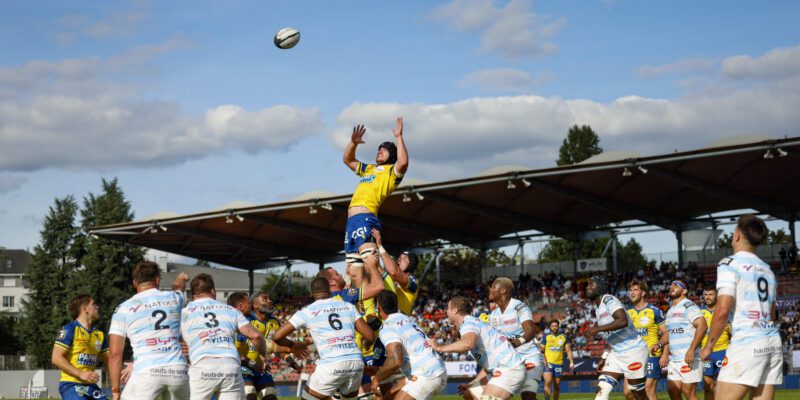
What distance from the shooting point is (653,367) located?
667 inches

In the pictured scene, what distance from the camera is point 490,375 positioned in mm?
12852

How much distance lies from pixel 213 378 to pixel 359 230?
3977mm

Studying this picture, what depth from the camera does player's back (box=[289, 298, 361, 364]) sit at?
1169 centimetres

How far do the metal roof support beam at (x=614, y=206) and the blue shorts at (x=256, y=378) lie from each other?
967 inches

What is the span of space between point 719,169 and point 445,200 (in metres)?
12.1

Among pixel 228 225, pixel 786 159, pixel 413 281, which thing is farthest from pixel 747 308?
pixel 228 225

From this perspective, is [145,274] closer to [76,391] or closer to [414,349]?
[76,391]

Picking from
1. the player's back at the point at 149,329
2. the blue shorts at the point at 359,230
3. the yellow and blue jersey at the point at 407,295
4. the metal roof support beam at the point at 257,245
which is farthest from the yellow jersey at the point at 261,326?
the metal roof support beam at the point at 257,245

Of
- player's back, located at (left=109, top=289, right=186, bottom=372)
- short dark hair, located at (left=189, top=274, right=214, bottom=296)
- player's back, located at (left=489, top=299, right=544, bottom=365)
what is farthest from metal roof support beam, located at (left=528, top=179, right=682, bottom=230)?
player's back, located at (left=109, top=289, right=186, bottom=372)

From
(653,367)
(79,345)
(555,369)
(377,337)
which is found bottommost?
(555,369)

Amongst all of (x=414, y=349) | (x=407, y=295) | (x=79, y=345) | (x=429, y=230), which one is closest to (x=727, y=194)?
(x=429, y=230)

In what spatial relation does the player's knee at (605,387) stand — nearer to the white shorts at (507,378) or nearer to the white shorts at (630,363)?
the white shorts at (630,363)

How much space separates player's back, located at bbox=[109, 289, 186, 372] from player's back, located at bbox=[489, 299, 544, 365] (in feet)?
22.0

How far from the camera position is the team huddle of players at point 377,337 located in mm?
9016
